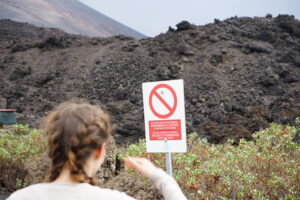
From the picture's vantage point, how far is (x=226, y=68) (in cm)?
1866

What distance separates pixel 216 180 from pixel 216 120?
8.20 meters

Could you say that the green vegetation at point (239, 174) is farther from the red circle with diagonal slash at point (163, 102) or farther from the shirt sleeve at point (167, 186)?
the shirt sleeve at point (167, 186)

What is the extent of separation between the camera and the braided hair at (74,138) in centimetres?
149

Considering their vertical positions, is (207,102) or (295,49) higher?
(295,49)

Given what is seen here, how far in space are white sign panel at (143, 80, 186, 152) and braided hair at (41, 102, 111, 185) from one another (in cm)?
278

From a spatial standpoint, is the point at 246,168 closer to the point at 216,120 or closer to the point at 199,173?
the point at 199,173

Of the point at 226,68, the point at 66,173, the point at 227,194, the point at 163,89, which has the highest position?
the point at 226,68

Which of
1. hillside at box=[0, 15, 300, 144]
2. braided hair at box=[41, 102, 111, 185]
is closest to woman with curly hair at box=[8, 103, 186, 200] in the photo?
braided hair at box=[41, 102, 111, 185]

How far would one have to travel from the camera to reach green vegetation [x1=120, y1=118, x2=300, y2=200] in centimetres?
510

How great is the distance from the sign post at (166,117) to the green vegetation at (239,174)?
814 mm


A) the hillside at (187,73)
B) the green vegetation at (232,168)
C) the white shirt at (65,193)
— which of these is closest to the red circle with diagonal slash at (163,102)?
the green vegetation at (232,168)

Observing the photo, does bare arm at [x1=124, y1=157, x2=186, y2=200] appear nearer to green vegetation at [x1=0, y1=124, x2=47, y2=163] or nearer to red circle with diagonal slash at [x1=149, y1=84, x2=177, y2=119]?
red circle with diagonal slash at [x1=149, y1=84, x2=177, y2=119]

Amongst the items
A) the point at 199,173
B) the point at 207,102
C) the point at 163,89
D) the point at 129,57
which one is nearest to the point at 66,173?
the point at 163,89

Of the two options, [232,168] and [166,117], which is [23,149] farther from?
[166,117]
